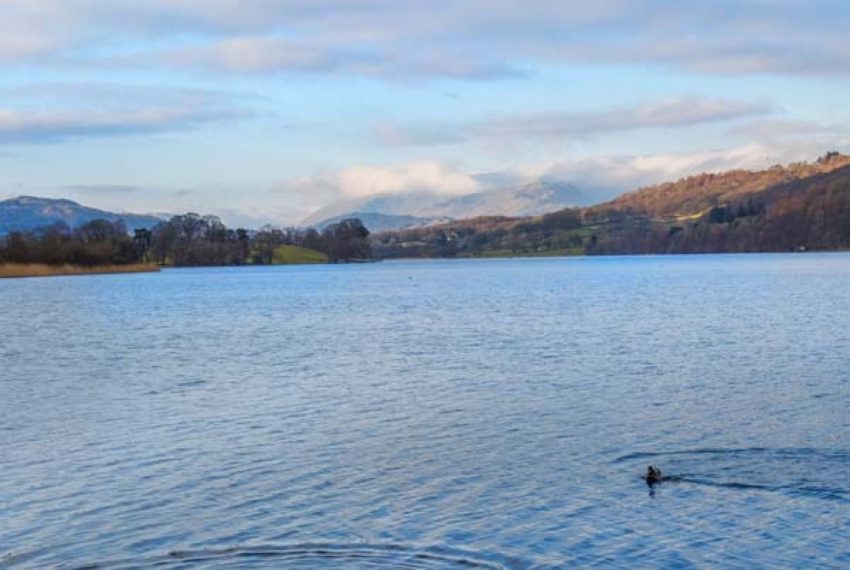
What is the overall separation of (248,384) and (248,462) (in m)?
14.5

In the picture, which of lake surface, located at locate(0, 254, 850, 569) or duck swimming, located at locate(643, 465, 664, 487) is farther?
duck swimming, located at locate(643, 465, 664, 487)

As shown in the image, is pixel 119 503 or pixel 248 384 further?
pixel 248 384

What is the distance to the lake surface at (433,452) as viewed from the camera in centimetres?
1775

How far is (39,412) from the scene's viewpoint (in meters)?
32.2

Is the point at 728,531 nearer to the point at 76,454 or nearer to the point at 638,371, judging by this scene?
the point at 76,454

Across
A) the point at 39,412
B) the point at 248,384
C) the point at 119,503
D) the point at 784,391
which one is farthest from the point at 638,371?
the point at 119,503

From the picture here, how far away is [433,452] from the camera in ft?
82.2

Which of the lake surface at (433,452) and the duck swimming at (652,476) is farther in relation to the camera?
the duck swimming at (652,476)

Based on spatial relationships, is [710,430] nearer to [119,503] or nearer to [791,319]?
[119,503]

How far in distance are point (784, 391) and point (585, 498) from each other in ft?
50.0

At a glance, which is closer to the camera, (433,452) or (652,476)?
(652,476)

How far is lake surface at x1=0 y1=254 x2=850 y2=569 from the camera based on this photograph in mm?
17750

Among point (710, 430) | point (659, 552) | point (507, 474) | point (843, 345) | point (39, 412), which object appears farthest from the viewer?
point (843, 345)

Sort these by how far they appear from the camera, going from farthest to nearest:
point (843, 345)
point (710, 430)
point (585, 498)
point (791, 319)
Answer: point (791, 319) → point (843, 345) → point (710, 430) → point (585, 498)
